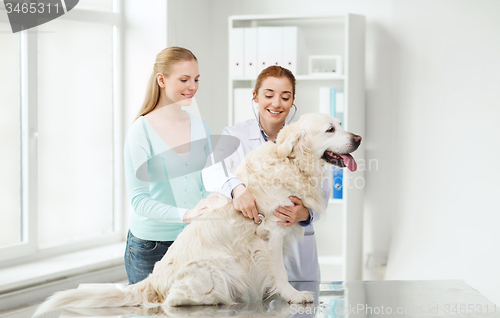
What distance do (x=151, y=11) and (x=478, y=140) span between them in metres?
2.65

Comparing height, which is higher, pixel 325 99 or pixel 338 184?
pixel 325 99

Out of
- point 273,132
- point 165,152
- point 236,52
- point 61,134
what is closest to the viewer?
point 165,152

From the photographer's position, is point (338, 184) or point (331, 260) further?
point (331, 260)

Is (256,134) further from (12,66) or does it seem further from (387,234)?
(387,234)

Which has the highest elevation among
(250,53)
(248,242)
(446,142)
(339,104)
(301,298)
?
(250,53)

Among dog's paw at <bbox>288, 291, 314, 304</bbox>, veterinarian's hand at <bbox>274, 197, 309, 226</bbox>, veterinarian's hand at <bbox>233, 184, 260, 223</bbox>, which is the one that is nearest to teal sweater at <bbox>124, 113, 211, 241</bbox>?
veterinarian's hand at <bbox>233, 184, 260, 223</bbox>

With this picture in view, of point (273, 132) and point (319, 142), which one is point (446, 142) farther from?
point (319, 142)

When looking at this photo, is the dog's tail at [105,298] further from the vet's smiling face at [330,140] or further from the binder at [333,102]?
the binder at [333,102]

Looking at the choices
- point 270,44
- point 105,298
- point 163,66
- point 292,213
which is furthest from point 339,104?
point 105,298

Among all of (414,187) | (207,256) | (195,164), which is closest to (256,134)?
(195,164)

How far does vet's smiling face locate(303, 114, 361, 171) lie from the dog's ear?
3 cm

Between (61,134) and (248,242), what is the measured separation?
7.01ft

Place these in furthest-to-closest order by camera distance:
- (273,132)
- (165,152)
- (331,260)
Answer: (331,260)
(273,132)
(165,152)

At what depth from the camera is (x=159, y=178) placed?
1741 millimetres
